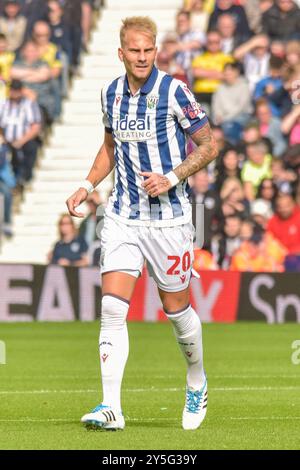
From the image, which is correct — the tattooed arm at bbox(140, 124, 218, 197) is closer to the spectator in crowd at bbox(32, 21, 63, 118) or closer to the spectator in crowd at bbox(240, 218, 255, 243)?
the spectator in crowd at bbox(240, 218, 255, 243)

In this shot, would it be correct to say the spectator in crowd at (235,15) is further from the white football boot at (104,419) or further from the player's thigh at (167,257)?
the white football boot at (104,419)

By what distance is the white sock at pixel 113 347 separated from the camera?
9289 mm

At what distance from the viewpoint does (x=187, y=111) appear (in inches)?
373

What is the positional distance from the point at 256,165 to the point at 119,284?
40.7 ft

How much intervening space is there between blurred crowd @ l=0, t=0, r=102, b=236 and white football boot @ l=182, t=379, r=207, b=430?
12.9 metres

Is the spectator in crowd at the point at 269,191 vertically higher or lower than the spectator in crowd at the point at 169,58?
lower

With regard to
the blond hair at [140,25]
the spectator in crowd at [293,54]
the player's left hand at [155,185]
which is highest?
the blond hair at [140,25]

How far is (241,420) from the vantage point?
998 cm

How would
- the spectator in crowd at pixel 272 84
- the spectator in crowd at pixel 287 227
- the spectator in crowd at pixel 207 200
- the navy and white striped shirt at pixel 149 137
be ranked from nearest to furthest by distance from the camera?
the navy and white striped shirt at pixel 149 137 → the spectator in crowd at pixel 207 200 → the spectator in crowd at pixel 287 227 → the spectator in crowd at pixel 272 84

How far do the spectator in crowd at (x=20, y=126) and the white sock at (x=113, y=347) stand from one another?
1415 cm

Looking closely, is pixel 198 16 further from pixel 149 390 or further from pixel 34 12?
pixel 149 390

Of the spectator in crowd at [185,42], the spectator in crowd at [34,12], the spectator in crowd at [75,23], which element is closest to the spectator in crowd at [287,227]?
the spectator in crowd at [185,42]

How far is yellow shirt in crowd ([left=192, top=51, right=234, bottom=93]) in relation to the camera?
22969 millimetres
